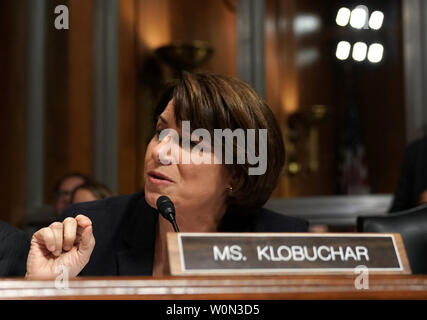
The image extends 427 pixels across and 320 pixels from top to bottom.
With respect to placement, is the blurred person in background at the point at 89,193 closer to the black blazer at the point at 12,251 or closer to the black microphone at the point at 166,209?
the black blazer at the point at 12,251

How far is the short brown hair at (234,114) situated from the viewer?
4.83ft

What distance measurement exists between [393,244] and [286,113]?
4.13 meters

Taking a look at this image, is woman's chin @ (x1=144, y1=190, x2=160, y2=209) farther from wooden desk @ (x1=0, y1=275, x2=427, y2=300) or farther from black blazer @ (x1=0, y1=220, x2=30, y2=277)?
wooden desk @ (x1=0, y1=275, x2=427, y2=300)

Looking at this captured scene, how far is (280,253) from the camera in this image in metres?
0.97

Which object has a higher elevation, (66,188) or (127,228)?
(127,228)

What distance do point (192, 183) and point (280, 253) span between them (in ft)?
1.69

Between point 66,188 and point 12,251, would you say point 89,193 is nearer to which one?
point 66,188

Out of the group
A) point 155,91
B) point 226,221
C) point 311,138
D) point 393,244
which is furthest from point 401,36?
point 393,244

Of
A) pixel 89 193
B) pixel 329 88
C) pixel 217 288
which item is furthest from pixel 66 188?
pixel 217 288

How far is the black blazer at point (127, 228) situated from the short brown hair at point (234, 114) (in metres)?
0.08

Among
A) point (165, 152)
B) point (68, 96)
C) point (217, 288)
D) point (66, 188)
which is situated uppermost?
point (68, 96)

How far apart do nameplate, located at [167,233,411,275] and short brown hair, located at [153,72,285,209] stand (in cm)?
52
